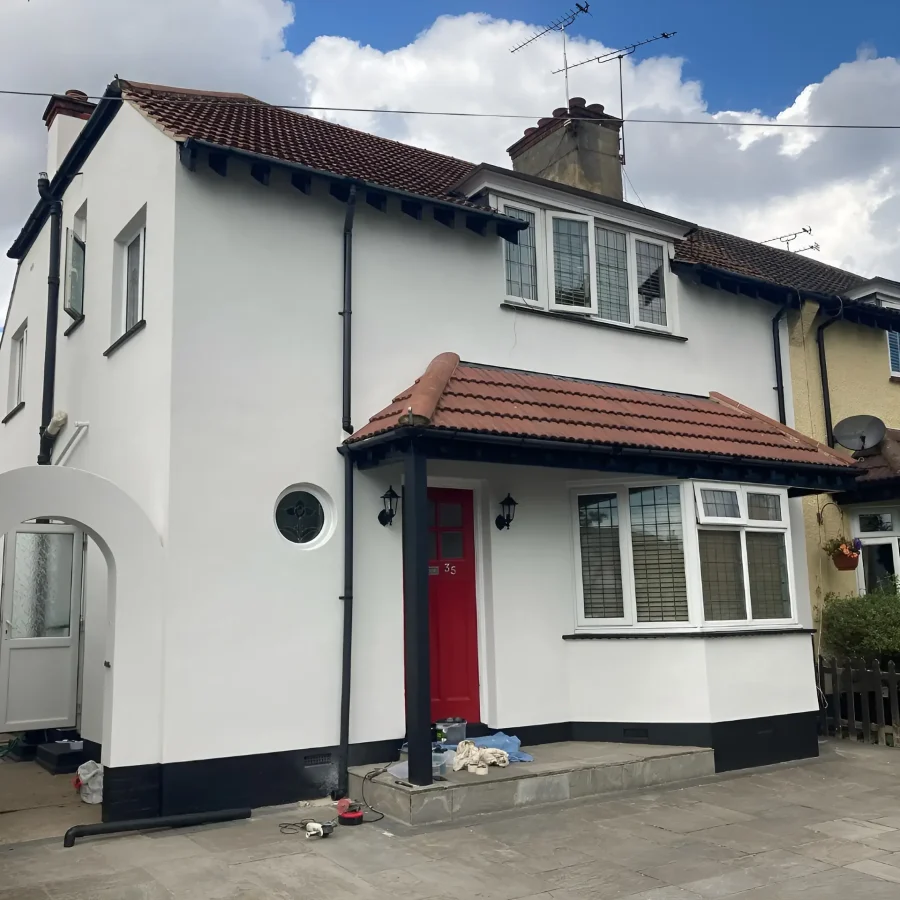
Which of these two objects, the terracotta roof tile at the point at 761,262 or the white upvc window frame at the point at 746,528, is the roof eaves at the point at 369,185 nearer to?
the terracotta roof tile at the point at 761,262

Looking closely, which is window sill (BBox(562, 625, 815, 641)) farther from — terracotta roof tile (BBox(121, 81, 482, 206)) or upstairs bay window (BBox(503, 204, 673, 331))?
terracotta roof tile (BBox(121, 81, 482, 206))

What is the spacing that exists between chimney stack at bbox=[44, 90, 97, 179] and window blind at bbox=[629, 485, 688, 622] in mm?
9505

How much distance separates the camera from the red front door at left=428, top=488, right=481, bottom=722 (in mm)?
9406

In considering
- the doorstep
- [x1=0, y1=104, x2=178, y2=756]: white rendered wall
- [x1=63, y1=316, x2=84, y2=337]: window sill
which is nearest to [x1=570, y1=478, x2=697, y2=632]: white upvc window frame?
the doorstep

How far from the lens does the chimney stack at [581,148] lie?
13055 mm

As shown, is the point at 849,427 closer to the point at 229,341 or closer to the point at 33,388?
the point at 229,341

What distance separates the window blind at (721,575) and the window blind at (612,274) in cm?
306

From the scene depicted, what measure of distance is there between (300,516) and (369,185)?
337cm

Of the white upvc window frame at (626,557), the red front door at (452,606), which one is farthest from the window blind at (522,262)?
the red front door at (452,606)

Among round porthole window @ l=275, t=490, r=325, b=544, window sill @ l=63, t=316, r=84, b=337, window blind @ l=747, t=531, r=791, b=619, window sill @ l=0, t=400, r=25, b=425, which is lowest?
window blind @ l=747, t=531, r=791, b=619

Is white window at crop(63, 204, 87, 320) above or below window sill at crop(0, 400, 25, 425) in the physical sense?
above

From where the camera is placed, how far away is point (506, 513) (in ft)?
31.9

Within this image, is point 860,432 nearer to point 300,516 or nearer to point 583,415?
point 583,415

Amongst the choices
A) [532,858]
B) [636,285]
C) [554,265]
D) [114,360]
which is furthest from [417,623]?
[636,285]
